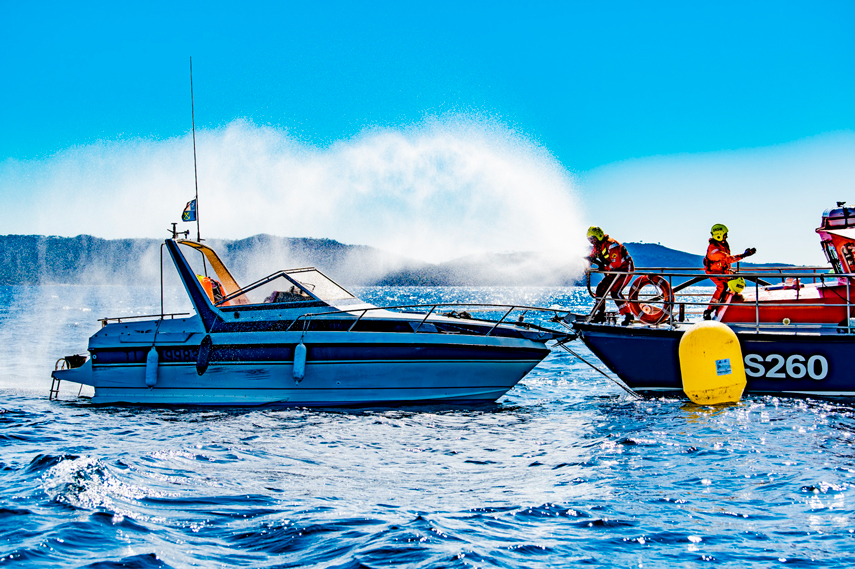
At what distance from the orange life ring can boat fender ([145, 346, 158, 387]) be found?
349 inches

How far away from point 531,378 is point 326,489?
11704mm

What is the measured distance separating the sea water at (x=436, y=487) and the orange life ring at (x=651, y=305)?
1656 millimetres

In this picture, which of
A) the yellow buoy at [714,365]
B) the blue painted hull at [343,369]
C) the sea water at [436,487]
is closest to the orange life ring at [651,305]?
the yellow buoy at [714,365]

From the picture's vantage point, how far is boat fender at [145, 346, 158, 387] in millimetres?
12656

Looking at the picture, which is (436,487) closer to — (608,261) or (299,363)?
(299,363)

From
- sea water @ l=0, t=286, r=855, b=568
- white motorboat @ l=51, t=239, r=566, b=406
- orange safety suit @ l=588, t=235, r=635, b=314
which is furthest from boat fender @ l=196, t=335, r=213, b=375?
orange safety suit @ l=588, t=235, r=635, b=314

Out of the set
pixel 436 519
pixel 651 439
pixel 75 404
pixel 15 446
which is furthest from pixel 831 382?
pixel 75 404

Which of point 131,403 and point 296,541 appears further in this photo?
point 131,403

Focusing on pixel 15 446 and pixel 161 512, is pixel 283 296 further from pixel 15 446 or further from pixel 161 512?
pixel 161 512

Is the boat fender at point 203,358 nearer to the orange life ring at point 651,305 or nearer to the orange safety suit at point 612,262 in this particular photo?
the orange safety suit at point 612,262

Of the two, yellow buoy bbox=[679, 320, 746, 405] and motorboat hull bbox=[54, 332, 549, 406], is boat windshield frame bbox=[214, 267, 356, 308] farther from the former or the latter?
yellow buoy bbox=[679, 320, 746, 405]

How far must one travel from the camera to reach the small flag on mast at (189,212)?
554 inches

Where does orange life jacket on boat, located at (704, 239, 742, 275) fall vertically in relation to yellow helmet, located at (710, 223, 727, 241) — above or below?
below

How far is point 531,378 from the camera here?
18125 mm
